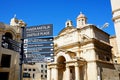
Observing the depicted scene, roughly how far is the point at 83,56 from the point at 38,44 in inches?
730

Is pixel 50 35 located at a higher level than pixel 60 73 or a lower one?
higher

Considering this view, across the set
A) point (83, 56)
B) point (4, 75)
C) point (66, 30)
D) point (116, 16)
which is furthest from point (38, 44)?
point (66, 30)

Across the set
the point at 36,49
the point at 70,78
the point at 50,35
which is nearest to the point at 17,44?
the point at 36,49

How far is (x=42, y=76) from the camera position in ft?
186

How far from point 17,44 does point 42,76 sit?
50.8 m

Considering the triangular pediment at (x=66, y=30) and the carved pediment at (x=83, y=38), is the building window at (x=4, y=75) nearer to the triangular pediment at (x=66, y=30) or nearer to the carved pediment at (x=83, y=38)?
the carved pediment at (x=83, y=38)

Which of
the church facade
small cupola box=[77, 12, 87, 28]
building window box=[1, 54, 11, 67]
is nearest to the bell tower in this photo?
the church facade

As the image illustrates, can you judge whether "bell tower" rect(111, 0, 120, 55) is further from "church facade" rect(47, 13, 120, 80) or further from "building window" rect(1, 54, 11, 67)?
"building window" rect(1, 54, 11, 67)

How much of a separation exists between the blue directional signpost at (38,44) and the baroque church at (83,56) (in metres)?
16.4

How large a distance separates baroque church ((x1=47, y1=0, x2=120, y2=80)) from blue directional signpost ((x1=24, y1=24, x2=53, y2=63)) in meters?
16.4

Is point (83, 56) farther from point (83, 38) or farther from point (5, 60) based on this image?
point (5, 60)

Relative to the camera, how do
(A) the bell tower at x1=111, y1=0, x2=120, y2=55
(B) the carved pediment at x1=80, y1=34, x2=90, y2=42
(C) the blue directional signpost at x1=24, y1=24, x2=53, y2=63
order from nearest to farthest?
(C) the blue directional signpost at x1=24, y1=24, x2=53, y2=63, (A) the bell tower at x1=111, y1=0, x2=120, y2=55, (B) the carved pediment at x1=80, y1=34, x2=90, y2=42

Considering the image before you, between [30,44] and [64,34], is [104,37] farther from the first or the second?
[30,44]

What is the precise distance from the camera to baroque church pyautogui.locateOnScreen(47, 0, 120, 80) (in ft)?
78.1
